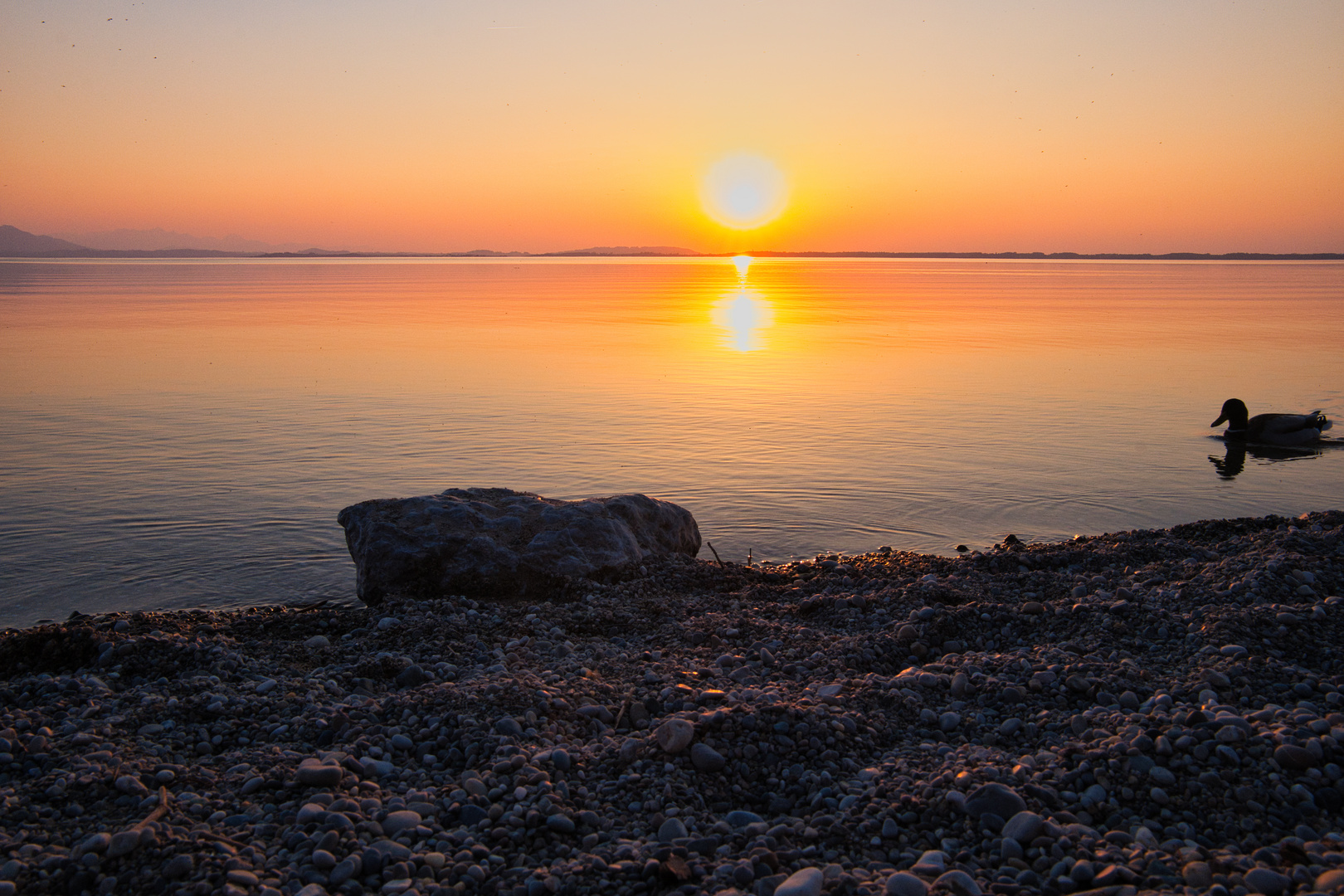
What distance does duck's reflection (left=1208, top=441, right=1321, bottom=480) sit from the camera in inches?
560

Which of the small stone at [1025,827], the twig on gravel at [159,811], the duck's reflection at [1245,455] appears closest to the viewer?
the small stone at [1025,827]

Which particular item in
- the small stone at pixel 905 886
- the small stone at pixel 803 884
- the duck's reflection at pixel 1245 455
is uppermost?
the duck's reflection at pixel 1245 455

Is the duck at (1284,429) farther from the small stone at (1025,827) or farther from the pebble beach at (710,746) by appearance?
the small stone at (1025,827)

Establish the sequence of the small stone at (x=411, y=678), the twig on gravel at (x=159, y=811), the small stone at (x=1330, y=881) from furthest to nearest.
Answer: the small stone at (x=411, y=678)
the twig on gravel at (x=159, y=811)
the small stone at (x=1330, y=881)

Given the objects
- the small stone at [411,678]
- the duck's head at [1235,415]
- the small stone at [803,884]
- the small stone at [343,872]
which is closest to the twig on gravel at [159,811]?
the small stone at [343,872]

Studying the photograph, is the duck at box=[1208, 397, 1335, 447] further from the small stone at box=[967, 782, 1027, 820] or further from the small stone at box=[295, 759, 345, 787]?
the small stone at box=[295, 759, 345, 787]

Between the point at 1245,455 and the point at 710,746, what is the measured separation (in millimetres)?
14003

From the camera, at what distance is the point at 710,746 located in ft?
16.0

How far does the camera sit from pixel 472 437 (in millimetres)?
15594

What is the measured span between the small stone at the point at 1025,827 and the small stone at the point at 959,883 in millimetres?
354

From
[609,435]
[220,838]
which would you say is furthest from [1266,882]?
[609,435]

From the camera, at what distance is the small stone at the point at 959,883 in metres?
3.67

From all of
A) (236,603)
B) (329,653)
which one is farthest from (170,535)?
(329,653)

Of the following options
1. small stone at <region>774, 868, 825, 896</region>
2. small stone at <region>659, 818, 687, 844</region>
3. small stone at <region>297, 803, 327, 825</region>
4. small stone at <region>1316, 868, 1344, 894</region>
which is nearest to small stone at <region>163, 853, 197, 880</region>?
small stone at <region>297, 803, 327, 825</region>
